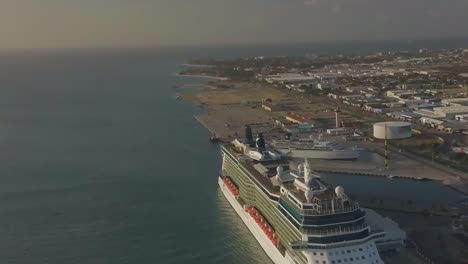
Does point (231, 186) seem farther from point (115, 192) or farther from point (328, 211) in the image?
point (328, 211)

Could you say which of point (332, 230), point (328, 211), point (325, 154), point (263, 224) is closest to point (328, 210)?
point (328, 211)

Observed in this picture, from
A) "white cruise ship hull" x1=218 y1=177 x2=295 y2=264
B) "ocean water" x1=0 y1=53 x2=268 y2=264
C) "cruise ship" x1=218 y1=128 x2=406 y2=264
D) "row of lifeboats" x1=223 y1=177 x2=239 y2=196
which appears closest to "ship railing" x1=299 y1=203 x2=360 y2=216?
"cruise ship" x1=218 y1=128 x2=406 y2=264

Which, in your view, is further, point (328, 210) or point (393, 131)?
point (393, 131)

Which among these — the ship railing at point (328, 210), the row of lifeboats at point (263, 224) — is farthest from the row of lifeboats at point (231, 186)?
the ship railing at point (328, 210)

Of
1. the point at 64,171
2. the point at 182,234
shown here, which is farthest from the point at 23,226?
the point at 64,171

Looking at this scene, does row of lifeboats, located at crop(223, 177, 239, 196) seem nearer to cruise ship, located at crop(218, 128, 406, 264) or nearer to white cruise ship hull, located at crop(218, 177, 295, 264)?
white cruise ship hull, located at crop(218, 177, 295, 264)

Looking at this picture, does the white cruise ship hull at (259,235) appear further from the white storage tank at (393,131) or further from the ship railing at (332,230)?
the white storage tank at (393,131)

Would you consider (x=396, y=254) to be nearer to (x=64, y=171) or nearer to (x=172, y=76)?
(x=64, y=171)

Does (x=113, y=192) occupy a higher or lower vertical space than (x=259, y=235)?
lower
